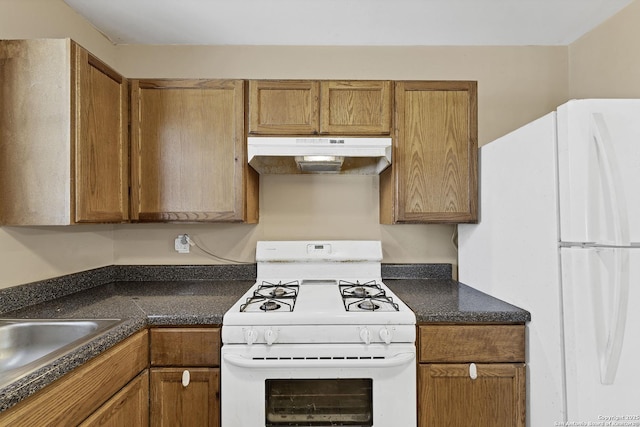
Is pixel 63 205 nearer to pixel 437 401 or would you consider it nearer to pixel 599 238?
pixel 437 401

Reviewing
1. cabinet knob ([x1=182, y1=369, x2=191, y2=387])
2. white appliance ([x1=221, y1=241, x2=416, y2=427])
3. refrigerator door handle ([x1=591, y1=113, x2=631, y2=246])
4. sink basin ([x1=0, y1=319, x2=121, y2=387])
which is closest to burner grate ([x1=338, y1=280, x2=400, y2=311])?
white appliance ([x1=221, y1=241, x2=416, y2=427])

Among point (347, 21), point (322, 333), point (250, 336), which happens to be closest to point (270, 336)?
point (250, 336)

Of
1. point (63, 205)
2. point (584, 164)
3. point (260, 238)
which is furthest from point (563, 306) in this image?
point (63, 205)

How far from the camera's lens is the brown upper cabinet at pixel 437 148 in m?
1.75

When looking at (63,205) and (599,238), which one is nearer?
(599,238)

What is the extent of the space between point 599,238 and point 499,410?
836mm

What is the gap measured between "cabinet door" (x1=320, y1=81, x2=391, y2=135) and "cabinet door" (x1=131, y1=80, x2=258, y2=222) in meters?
0.48

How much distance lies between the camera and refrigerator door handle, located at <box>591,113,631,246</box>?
42.6 inches

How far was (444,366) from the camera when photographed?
1.41m

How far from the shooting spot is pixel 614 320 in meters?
1.10

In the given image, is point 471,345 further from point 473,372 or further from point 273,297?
point 273,297

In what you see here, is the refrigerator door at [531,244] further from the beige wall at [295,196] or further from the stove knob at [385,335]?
the stove knob at [385,335]

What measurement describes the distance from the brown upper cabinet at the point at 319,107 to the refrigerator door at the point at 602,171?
0.84 m

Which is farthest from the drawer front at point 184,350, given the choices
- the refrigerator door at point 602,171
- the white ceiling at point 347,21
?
the white ceiling at point 347,21
